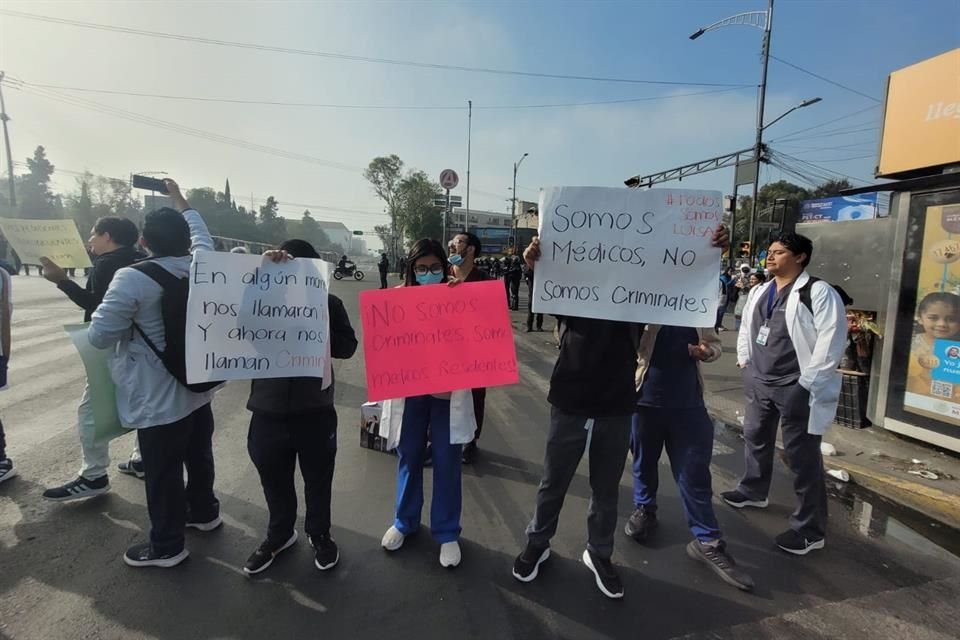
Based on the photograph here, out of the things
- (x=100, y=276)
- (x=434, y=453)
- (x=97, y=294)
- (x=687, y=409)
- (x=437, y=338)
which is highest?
(x=100, y=276)

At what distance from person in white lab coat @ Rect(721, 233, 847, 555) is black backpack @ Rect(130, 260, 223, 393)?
12.0 ft

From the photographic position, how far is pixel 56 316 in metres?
11.6

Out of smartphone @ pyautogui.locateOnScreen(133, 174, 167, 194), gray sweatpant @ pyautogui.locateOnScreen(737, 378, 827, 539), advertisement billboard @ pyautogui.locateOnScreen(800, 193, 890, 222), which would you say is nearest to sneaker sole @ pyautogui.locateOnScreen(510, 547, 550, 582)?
gray sweatpant @ pyautogui.locateOnScreen(737, 378, 827, 539)

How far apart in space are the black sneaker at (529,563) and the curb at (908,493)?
10.7 feet

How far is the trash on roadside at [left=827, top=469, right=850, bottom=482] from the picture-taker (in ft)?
13.8

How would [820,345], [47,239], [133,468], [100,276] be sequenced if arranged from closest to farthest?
1. [820,345]
2. [100,276]
3. [133,468]
4. [47,239]

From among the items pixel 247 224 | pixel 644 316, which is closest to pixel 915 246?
pixel 644 316

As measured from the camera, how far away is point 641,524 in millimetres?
3111

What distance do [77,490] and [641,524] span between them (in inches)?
154

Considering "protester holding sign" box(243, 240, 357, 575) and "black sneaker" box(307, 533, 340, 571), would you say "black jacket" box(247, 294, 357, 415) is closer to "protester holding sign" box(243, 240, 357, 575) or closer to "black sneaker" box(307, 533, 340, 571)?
"protester holding sign" box(243, 240, 357, 575)

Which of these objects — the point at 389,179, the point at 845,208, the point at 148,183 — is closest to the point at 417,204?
the point at 389,179

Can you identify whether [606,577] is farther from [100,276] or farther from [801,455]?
[100,276]

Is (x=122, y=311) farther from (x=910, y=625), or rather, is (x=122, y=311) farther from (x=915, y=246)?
(x=915, y=246)

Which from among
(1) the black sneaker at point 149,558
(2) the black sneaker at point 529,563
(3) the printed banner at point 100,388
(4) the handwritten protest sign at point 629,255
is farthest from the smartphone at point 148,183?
(2) the black sneaker at point 529,563
